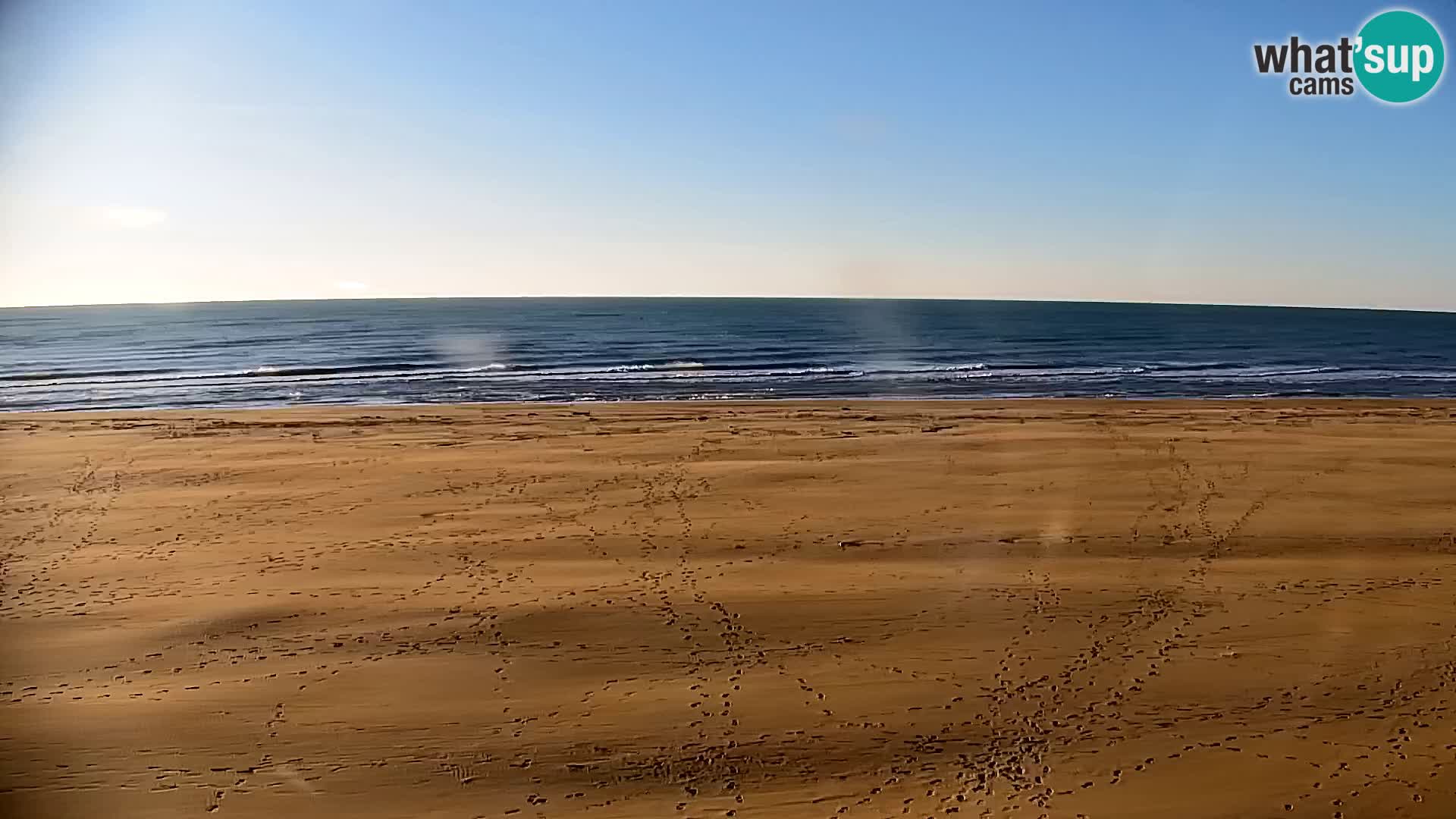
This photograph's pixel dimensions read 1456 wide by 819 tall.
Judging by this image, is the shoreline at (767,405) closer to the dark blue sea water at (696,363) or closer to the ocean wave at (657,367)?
the dark blue sea water at (696,363)

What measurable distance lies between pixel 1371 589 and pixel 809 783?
24.2ft

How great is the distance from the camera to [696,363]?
4116 cm

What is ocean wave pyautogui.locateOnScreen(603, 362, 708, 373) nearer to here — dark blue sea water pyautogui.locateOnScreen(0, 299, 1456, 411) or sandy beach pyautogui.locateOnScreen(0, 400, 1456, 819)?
dark blue sea water pyautogui.locateOnScreen(0, 299, 1456, 411)

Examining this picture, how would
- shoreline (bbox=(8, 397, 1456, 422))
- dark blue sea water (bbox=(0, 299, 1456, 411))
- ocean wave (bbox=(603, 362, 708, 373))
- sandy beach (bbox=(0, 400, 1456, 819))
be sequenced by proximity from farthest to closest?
1. ocean wave (bbox=(603, 362, 708, 373))
2. dark blue sea water (bbox=(0, 299, 1456, 411))
3. shoreline (bbox=(8, 397, 1456, 422))
4. sandy beach (bbox=(0, 400, 1456, 819))

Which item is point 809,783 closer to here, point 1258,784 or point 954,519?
point 1258,784

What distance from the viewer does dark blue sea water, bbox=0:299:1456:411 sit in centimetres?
2942

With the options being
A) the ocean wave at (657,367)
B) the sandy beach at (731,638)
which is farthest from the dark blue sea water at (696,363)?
the sandy beach at (731,638)

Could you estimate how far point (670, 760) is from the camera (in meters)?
6.27

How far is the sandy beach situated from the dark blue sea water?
46.5ft

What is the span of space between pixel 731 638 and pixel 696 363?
109 ft

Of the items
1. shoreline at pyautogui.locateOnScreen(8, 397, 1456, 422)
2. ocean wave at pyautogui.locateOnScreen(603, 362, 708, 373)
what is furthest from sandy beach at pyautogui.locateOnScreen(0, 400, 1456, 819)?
ocean wave at pyautogui.locateOnScreen(603, 362, 708, 373)

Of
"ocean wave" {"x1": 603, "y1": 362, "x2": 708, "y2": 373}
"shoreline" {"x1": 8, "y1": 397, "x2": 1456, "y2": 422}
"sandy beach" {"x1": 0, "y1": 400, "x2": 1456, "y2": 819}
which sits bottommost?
"sandy beach" {"x1": 0, "y1": 400, "x2": 1456, "y2": 819}

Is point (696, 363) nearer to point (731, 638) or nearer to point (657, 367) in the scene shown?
point (657, 367)

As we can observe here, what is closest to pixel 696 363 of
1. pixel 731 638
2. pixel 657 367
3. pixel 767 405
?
pixel 657 367
